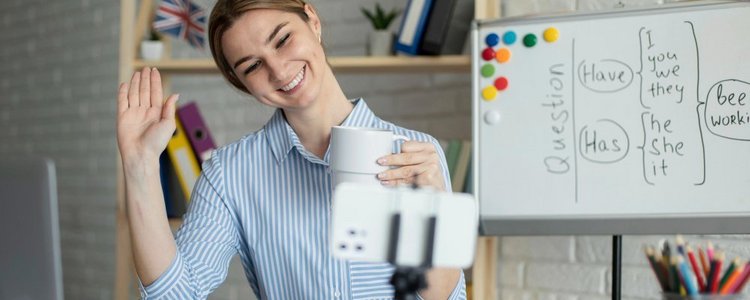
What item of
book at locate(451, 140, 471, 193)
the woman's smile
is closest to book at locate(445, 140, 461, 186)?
book at locate(451, 140, 471, 193)

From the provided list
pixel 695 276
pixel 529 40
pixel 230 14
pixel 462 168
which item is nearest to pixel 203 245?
pixel 230 14

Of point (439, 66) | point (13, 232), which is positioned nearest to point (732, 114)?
point (439, 66)

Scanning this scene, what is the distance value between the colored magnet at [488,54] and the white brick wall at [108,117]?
15.2 inches

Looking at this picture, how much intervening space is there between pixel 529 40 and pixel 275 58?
0.80m

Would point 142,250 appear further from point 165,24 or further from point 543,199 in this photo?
point 165,24

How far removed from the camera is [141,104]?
1.27 m

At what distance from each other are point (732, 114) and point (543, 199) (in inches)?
17.1

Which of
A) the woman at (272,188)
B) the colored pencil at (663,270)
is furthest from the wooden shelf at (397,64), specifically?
the colored pencil at (663,270)

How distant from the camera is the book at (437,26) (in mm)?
2291

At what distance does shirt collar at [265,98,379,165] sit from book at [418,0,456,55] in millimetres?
753

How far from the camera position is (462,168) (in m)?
2.34

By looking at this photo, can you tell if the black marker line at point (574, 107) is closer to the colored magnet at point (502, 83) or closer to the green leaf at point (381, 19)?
the colored magnet at point (502, 83)

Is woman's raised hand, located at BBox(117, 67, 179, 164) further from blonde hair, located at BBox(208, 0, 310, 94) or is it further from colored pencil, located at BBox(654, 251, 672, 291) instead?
colored pencil, located at BBox(654, 251, 672, 291)

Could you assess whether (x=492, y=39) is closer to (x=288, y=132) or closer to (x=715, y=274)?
(x=288, y=132)
